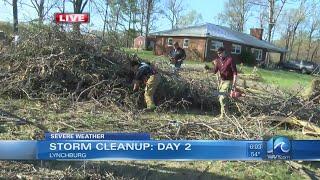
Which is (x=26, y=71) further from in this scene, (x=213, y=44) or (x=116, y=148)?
(x=213, y=44)

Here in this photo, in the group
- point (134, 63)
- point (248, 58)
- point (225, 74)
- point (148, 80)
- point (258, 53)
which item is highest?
Result: point (134, 63)

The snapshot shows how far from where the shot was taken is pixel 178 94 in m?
12.1

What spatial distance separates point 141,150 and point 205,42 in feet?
138

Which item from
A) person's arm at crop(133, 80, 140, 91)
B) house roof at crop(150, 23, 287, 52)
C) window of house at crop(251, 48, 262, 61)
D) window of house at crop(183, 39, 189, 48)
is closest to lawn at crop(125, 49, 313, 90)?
person's arm at crop(133, 80, 140, 91)

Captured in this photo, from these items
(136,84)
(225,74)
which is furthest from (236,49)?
(136,84)

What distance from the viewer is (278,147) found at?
213 inches

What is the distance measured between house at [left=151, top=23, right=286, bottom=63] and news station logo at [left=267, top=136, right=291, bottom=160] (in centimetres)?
4118

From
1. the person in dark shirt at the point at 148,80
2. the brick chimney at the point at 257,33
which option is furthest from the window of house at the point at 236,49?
the person in dark shirt at the point at 148,80

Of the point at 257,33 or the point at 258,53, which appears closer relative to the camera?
the point at 258,53

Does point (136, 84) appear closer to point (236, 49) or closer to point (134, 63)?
point (134, 63)

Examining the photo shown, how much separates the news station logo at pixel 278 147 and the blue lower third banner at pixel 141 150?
0.27 metres

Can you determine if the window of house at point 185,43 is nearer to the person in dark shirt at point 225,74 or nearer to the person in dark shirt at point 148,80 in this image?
the person in dark shirt at point 148,80

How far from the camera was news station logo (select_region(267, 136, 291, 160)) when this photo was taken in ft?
17.7

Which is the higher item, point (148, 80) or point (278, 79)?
point (148, 80)
